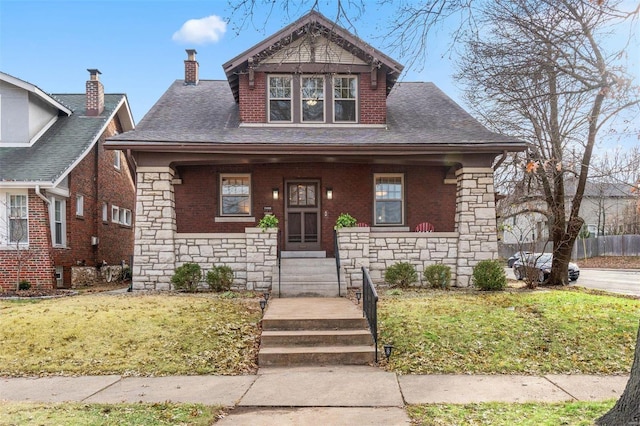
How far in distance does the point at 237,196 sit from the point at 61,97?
404 inches

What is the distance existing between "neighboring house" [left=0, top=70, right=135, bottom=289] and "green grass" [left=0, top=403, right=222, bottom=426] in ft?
32.0

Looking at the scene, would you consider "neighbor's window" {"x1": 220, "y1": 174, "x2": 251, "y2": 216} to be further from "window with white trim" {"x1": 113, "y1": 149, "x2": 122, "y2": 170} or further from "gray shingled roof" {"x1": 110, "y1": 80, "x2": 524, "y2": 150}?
"window with white trim" {"x1": 113, "y1": 149, "x2": 122, "y2": 170}

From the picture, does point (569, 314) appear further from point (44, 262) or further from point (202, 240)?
point (44, 262)

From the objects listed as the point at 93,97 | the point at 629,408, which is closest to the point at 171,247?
the point at 93,97

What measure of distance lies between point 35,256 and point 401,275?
1027cm

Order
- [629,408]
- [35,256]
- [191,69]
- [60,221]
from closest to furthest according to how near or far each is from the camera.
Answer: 1. [629,408]
2. [35,256]
3. [60,221]
4. [191,69]

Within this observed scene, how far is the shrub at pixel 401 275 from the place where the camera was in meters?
11.6

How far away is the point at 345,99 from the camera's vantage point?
45.3 feet

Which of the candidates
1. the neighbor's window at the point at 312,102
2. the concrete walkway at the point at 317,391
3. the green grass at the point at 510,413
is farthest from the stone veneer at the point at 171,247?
the green grass at the point at 510,413

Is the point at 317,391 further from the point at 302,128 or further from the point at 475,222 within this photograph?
the point at 302,128

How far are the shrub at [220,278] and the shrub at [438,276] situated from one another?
485 centimetres

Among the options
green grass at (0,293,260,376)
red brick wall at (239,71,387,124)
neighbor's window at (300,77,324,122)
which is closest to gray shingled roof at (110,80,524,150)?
red brick wall at (239,71,387,124)

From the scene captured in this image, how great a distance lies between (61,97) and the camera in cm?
1867

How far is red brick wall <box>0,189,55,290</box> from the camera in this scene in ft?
43.4
